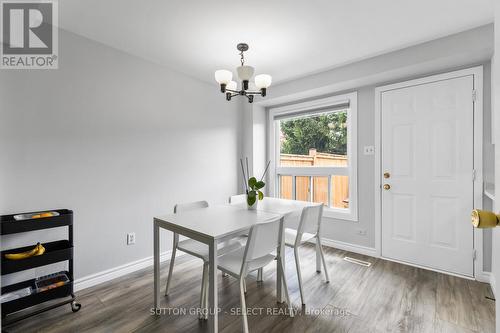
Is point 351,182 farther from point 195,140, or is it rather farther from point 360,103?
point 195,140

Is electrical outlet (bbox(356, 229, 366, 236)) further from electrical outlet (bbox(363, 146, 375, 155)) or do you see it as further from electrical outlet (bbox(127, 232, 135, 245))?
electrical outlet (bbox(127, 232, 135, 245))

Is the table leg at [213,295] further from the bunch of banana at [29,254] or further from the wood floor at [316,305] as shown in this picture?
the bunch of banana at [29,254]

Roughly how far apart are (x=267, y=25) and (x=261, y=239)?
179cm

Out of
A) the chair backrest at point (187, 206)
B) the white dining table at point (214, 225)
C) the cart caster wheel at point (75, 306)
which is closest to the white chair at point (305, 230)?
the white dining table at point (214, 225)

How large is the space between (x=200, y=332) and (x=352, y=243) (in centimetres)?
226

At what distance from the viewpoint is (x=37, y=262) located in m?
1.77

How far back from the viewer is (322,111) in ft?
11.3

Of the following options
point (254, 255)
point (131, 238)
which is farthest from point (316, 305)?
point (131, 238)

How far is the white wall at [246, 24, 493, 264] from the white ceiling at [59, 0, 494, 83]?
11 cm

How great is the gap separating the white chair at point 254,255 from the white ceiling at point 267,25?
168 cm

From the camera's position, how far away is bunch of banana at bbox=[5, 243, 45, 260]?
170 centimetres

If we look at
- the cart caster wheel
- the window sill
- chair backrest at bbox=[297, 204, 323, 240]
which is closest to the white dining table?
chair backrest at bbox=[297, 204, 323, 240]

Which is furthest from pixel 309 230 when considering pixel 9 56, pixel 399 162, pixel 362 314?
pixel 9 56

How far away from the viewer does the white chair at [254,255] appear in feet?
5.10
